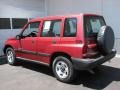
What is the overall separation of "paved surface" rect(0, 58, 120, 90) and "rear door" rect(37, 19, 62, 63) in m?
0.66

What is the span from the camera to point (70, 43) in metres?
5.58

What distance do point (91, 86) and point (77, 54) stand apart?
3.26 ft

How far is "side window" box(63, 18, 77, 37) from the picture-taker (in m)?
5.57

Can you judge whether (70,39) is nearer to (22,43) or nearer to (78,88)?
(78,88)

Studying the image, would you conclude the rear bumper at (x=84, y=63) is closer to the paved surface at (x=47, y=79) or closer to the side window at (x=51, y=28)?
the paved surface at (x=47, y=79)

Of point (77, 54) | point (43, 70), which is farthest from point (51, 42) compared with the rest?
point (43, 70)

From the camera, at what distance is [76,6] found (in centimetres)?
1147

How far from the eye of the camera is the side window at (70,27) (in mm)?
5566

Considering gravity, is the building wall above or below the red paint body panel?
above

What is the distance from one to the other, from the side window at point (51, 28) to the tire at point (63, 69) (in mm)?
753

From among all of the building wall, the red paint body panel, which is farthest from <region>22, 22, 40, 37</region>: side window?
the building wall

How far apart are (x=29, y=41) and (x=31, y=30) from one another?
0.50 m

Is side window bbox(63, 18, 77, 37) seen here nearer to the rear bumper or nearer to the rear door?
the rear door

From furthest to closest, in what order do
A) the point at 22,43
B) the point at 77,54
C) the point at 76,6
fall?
the point at 76,6
the point at 22,43
the point at 77,54
